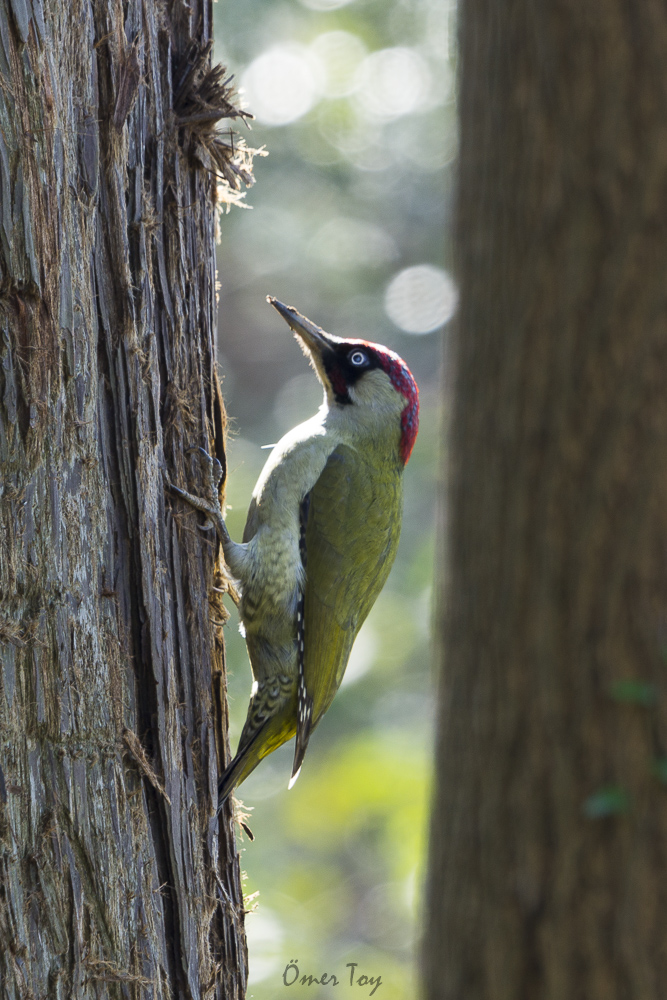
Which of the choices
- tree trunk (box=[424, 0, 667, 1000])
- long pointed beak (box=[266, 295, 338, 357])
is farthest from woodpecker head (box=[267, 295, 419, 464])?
tree trunk (box=[424, 0, 667, 1000])

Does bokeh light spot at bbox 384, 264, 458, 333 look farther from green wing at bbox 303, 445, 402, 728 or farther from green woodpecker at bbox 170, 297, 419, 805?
green wing at bbox 303, 445, 402, 728

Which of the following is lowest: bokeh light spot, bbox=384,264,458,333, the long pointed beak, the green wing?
the green wing

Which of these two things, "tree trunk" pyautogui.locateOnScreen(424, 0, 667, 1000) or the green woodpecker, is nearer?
"tree trunk" pyautogui.locateOnScreen(424, 0, 667, 1000)

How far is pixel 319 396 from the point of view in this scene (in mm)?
8555

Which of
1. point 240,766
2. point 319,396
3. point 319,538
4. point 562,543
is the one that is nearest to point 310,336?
point 319,538

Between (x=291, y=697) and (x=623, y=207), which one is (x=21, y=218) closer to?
(x=623, y=207)

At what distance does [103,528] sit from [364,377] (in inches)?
78.8

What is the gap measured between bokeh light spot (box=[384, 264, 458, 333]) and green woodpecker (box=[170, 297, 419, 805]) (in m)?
4.45

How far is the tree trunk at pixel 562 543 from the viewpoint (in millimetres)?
1075

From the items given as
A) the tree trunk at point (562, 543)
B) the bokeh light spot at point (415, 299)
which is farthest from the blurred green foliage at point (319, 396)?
the tree trunk at point (562, 543)

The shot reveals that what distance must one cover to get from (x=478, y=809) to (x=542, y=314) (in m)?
0.62

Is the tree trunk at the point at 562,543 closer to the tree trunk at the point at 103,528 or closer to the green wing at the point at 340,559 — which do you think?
the tree trunk at the point at 103,528

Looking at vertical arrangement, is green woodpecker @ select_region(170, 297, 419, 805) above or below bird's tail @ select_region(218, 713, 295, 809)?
above

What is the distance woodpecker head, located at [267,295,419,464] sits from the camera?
3.92 metres
